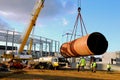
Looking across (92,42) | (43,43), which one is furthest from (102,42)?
(43,43)

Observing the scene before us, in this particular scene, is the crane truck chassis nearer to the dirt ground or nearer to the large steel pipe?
the dirt ground

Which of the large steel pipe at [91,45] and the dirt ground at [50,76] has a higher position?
the large steel pipe at [91,45]

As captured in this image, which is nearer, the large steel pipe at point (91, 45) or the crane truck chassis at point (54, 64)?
the large steel pipe at point (91, 45)

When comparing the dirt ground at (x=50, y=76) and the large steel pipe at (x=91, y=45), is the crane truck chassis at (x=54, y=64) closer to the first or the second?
the dirt ground at (x=50, y=76)

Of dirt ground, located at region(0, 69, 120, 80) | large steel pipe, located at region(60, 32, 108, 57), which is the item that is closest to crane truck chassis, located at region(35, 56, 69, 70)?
dirt ground, located at region(0, 69, 120, 80)

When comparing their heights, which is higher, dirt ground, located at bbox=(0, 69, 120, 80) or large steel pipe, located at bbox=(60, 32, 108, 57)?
large steel pipe, located at bbox=(60, 32, 108, 57)

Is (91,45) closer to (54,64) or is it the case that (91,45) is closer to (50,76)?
(50,76)

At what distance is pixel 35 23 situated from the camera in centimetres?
4644

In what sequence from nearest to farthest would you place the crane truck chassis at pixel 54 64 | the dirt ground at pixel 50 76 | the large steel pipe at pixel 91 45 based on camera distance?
1. the large steel pipe at pixel 91 45
2. the dirt ground at pixel 50 76
3. the crane truck chassis at pixel 54 64

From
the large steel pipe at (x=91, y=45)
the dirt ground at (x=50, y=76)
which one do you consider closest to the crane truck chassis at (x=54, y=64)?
the dirt ground at (x=50, y=76)

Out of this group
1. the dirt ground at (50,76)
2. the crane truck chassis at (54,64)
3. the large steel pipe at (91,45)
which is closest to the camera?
the large steel pipe at (91,45)

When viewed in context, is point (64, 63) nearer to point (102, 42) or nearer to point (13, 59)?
point (13, 59)

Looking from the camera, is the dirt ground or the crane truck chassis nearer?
the dirt ground

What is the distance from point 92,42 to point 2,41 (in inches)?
2597
